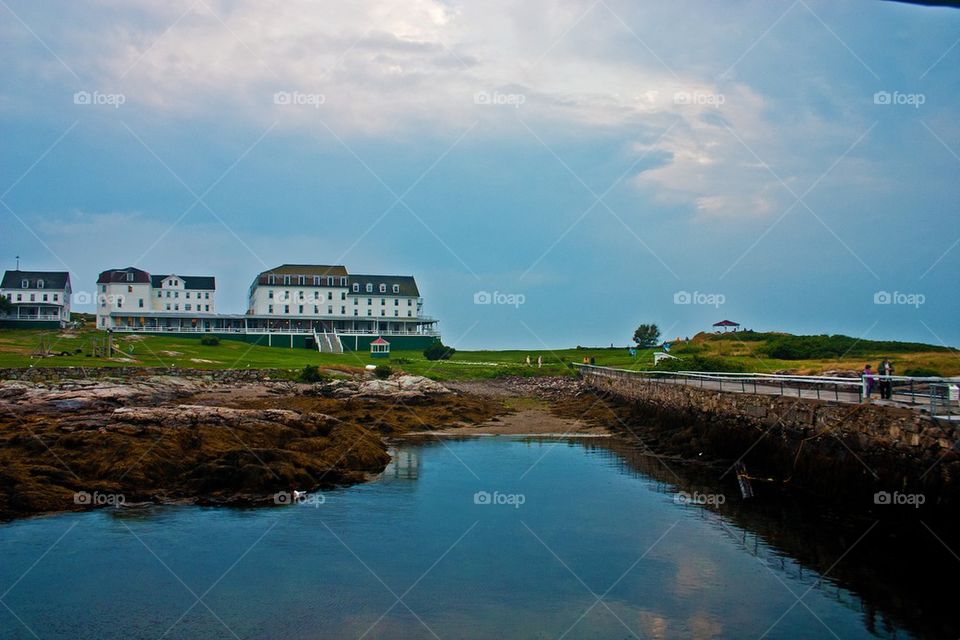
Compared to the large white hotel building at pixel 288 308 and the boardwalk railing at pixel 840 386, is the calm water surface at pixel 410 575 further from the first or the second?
the large white hotel building at pixel 288 308

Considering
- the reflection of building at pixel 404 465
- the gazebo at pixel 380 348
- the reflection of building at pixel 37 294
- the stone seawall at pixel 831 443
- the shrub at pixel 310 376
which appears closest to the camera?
the stone seawall at pixel 831 443

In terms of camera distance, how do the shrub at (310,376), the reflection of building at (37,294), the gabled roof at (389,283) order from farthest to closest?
the gabled roof at (389,283), the reflection of building at (37,294), the shrub at (310,376)

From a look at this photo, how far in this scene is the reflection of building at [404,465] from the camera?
24.0 metres

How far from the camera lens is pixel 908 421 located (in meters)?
16.6

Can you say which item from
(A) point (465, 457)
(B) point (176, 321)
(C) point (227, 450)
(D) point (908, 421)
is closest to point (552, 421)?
(A) point (465, 457)

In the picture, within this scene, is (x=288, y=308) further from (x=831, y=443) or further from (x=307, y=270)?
(x=831, y=443)

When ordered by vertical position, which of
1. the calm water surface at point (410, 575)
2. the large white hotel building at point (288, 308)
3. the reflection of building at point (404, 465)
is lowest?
the calm water surface at point (410, 575)

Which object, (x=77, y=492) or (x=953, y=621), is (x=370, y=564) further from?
(x=953, y=621)

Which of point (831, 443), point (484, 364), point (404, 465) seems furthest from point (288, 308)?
point (831, 443)

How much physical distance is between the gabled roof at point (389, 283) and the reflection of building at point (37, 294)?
38516 millimetres

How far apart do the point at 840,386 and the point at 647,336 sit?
254 ft

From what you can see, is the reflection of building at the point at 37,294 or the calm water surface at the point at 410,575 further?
the reflection of building at the point at 37,294

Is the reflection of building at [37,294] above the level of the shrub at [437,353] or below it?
above

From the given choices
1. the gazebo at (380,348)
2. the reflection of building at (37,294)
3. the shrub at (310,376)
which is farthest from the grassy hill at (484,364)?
the reflection of building at (37,294)
